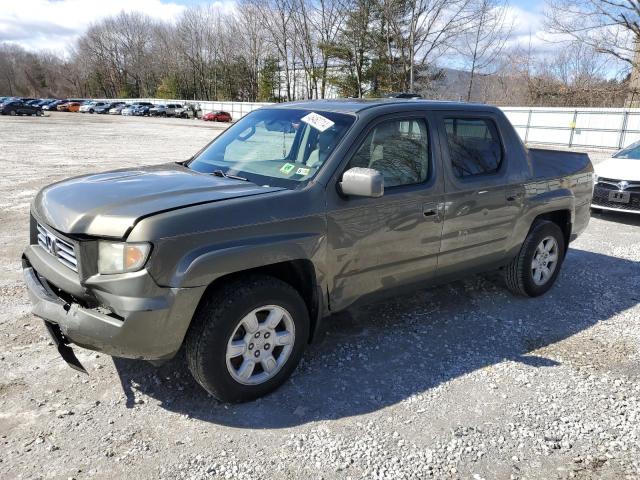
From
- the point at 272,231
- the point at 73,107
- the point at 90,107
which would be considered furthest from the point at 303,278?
the point at 73,107

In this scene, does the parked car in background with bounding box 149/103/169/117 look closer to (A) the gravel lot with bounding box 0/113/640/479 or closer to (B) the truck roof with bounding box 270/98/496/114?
(A) the gravel lot with bounding box 0/113/640/479

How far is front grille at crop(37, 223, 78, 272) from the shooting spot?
289 cm

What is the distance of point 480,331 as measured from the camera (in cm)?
436

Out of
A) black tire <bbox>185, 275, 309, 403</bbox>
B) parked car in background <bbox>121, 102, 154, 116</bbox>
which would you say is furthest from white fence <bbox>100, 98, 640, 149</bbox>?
parked car in background <bbox>121, 102, 154, 116</bbox>

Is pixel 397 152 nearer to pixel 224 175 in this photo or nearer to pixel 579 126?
pixel 224 175

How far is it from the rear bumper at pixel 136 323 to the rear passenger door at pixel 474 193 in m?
2.18

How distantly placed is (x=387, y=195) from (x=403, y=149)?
1.49 ft

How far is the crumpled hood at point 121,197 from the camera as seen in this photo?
2.73 metres

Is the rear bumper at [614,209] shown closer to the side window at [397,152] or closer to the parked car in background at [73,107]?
the side window at [397,152]

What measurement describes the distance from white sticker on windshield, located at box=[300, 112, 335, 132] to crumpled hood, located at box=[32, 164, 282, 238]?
0.70 metres

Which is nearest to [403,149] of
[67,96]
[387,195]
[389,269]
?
[387,195]

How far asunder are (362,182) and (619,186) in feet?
24.5

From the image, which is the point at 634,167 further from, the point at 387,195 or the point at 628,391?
the point at 387,195

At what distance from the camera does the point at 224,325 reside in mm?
2918
